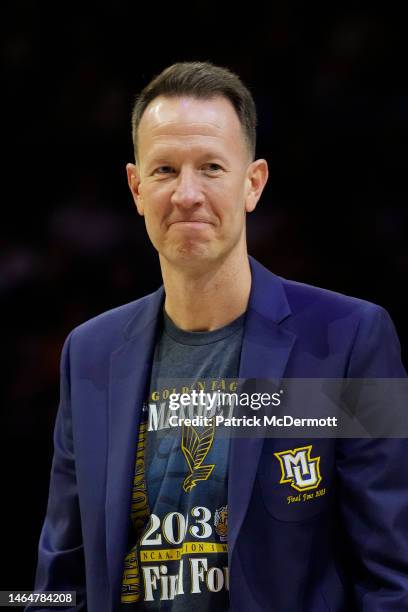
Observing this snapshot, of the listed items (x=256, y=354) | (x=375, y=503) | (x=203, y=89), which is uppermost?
(x=203, y=89)

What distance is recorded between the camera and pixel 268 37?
211cm

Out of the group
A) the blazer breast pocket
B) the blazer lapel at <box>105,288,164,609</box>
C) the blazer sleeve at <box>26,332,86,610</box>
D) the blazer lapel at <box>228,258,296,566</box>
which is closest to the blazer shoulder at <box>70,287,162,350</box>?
the blazer lapel at <box>105,288,164,609</box>

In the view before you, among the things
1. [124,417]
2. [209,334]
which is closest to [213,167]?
[209,334]

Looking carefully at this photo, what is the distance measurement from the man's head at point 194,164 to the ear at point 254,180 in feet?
0.07

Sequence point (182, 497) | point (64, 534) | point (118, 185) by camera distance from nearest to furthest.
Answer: point (182, 497) < point (64, 534) < point (118, 185)

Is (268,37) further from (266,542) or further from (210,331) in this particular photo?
(266,542)

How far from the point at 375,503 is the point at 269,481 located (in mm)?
177

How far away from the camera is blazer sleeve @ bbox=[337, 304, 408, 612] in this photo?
1316mm

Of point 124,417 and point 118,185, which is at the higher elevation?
point 118,185

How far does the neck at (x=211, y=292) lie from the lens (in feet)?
5.01

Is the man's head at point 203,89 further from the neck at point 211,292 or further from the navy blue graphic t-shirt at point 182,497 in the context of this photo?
the navy blue graphic t-shirt at point 182,497

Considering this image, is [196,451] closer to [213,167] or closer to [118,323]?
[118,323]

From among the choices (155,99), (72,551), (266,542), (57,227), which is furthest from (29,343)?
(266,542)

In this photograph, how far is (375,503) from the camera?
1.33 metres
